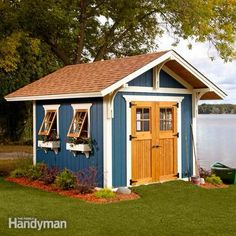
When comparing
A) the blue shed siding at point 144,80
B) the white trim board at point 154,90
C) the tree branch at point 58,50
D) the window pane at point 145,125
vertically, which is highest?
the tree branch at point 58,50

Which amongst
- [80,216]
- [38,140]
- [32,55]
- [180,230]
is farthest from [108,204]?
[32,55]

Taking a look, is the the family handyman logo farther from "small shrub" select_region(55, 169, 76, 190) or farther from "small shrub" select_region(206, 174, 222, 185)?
"small shrub" select_region(206, 174, 222, 185)

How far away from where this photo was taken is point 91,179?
40.4 feet

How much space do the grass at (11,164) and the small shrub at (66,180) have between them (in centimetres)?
346

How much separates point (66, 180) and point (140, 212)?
315 centimetres

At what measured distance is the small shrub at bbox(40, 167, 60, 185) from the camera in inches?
529

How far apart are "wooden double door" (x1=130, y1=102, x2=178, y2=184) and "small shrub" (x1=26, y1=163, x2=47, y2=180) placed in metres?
3.12

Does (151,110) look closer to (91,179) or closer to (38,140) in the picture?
(91,179)

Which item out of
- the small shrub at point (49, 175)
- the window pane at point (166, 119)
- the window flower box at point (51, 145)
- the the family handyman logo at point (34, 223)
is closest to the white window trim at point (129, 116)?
the window pane at point (166, 119)

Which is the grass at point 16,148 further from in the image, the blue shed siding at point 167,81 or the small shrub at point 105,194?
the small shrub at point 105,194

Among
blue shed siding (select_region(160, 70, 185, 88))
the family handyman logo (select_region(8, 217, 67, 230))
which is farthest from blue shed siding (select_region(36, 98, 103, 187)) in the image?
the family handyman logo (select_region(8, 217, 67, 230))

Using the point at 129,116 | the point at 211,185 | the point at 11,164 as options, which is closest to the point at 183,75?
the point at 129,116

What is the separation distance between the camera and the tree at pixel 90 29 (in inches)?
927

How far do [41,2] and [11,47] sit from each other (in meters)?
2.71
